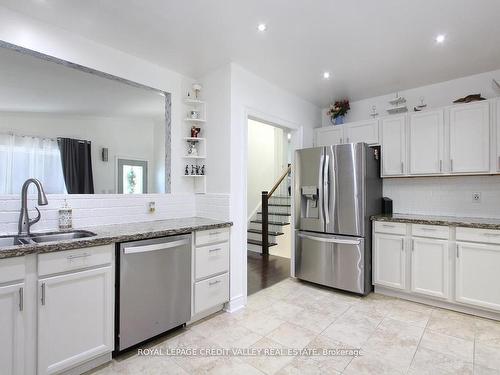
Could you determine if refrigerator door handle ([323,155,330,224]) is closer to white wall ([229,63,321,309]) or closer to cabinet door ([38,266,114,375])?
white wall ([229,63,321,309])

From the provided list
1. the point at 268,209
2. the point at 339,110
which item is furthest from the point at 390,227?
the point at 268,209

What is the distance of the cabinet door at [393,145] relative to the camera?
3264 mm

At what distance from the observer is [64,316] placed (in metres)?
1.66

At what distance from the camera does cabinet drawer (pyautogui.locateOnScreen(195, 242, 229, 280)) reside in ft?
8.02

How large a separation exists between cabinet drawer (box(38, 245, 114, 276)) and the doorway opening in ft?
6.26

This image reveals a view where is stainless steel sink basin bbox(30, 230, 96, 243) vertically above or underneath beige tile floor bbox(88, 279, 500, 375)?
above

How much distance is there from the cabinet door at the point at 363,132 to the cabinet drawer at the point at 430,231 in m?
1.21

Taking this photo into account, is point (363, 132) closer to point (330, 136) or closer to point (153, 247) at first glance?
point (330, 136)

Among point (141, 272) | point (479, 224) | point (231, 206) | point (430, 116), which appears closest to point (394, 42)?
point (430, 116)

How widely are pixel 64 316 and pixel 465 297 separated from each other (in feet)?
11.4

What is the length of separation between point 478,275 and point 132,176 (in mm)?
3544

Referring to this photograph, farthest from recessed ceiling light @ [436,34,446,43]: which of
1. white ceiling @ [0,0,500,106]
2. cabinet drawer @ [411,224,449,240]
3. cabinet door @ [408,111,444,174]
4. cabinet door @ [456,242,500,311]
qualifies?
cabinet door @ [456,242,500,311]

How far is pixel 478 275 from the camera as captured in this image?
2.54m

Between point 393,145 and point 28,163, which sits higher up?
point 393,145
